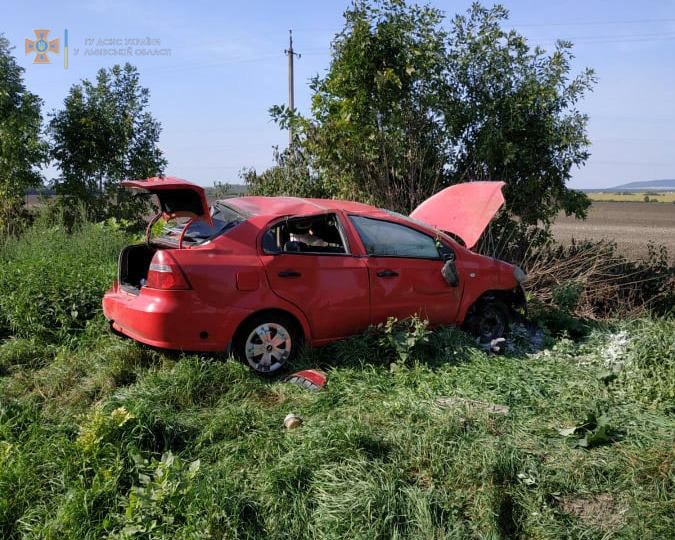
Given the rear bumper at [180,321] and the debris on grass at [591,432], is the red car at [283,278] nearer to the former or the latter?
the rear bumper at [180,321]

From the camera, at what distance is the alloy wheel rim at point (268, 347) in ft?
17.6

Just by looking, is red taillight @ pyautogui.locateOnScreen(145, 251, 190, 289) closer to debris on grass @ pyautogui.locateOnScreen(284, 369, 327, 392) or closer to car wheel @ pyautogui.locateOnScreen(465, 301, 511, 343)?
debris on grass @ pyautogui.locateOnScreen(284, 369, 327, 392)

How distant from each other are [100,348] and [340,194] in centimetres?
525

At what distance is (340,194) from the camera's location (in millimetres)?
10375

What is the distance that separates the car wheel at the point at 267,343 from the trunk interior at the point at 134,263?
4.12 ft

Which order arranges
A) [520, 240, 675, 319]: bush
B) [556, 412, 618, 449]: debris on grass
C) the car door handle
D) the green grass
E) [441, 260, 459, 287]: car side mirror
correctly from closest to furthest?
the green grass
[556, 412, 618, 449]: debris on grass
the car door handle
[441, 260, 459, 287]: car side mirror
[520, 240, 675, 319]: bush

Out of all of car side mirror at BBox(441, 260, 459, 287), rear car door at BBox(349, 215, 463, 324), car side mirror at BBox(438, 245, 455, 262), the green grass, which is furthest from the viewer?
car side mirror at BBox(438, 245, 455, 262)

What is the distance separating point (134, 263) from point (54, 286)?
4.73 feet

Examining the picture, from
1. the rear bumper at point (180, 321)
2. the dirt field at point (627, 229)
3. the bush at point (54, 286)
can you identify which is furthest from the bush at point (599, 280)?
the dirt field at point (627, 229)

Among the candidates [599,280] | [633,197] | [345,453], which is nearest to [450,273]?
[345,453]

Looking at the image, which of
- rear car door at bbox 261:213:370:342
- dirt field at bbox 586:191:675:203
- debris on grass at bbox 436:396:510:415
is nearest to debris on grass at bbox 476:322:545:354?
rear car door at bbox 261:213:370:342

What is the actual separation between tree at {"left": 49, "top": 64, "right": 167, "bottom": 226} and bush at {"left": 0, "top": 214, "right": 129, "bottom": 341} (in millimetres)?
4054

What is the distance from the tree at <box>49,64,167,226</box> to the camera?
12.4 m

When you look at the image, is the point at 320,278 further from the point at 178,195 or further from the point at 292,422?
the point at 292,422
